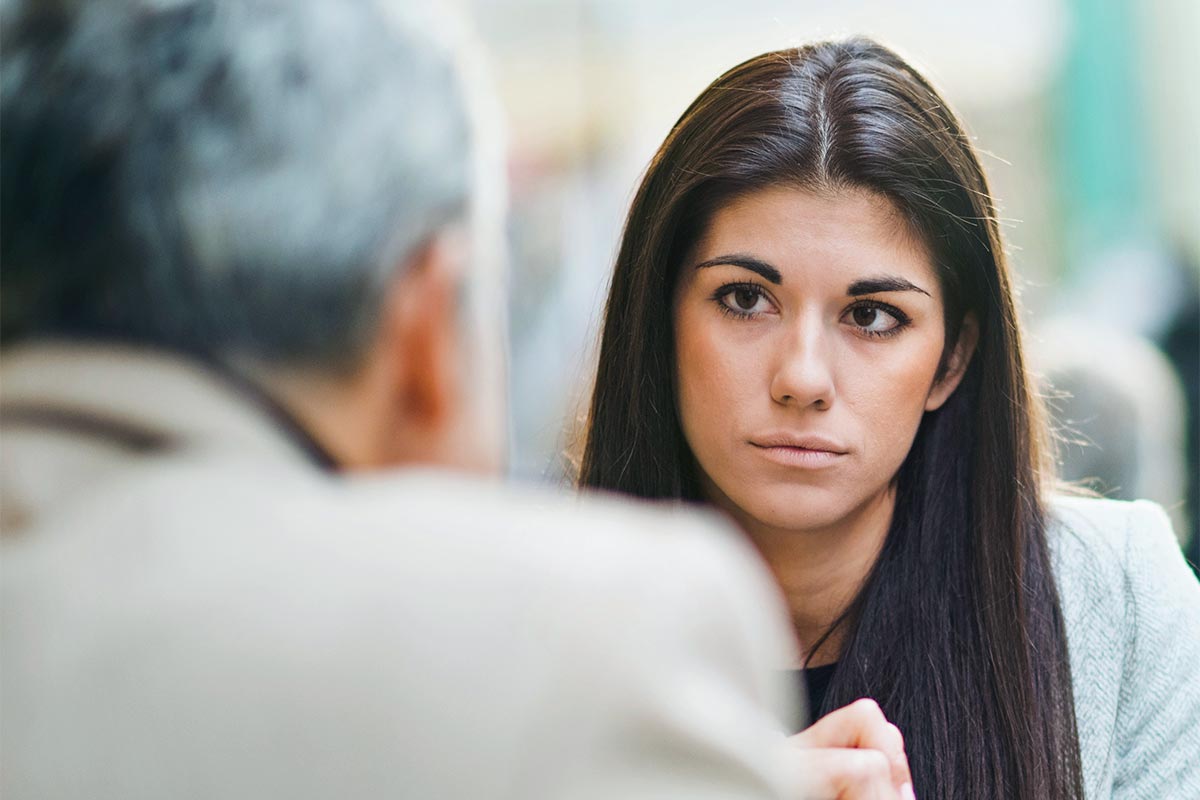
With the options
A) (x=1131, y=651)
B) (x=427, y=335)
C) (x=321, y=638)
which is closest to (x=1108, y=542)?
(x=1131, y=651)

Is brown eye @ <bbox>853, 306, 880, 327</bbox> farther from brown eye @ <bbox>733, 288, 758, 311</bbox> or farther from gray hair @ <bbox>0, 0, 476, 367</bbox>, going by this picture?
gray hair @ <bbox>0, 0, 476, 367</bbox>

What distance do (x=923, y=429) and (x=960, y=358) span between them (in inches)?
4.7

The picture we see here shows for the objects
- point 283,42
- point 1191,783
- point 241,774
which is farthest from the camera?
point 1191,783

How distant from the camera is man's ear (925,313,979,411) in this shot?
1.94 metres

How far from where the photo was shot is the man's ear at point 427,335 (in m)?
0.89

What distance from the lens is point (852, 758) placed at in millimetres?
1345

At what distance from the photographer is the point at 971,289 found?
1.92 meters

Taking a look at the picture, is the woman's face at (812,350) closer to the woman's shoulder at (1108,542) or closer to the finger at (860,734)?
the woman's shoulder at (1108,542)

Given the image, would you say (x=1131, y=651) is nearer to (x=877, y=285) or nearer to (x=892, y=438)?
(x=892, y=438)

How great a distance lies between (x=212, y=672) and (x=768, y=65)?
1.42 metres

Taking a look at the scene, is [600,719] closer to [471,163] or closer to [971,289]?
[471,163]

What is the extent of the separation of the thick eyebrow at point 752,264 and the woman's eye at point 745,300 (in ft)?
0.12

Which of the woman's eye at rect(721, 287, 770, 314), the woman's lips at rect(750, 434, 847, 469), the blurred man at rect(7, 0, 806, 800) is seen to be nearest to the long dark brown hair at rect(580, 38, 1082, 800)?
the woman's eye at rect(721, 287, 770, 314)

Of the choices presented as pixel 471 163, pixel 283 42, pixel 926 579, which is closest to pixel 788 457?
pixel 926 579
